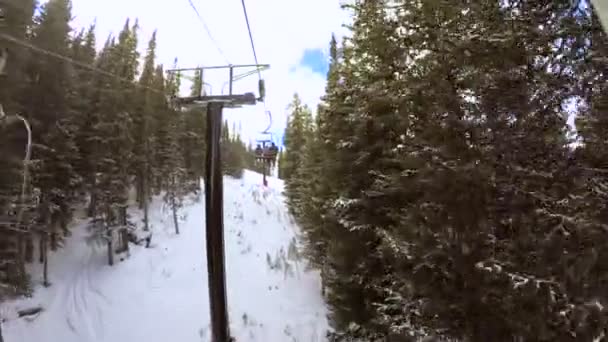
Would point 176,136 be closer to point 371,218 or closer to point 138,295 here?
point 138,295

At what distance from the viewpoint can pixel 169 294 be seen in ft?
67.3

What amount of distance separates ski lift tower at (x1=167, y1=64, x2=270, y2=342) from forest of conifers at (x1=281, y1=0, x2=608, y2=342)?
2.89 m

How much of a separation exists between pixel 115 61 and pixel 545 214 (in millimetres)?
27861

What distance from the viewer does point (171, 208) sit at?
102 feet

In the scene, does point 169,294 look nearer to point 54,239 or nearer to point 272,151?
point 54,239

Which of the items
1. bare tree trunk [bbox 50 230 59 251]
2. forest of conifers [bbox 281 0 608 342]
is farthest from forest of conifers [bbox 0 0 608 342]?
bare tree trunk [bbox 50 230 59 251]

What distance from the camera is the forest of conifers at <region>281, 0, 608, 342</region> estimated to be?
5191 mm

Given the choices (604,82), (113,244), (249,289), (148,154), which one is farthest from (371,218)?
(148,154)

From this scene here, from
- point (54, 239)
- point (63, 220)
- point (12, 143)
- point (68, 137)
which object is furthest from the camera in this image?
point (54, 239)

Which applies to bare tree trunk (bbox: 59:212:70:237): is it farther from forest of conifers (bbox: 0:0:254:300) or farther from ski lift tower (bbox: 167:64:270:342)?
ski lift tower (bbox: 167:64:270:342)

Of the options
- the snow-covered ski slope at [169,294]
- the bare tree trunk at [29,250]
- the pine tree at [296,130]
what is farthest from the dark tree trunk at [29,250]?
the pine tree at [296,130]

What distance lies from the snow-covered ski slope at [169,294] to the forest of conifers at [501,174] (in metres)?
10.3

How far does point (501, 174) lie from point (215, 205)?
15.9ft

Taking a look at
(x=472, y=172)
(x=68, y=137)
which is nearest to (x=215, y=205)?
(x=472, y=172)
